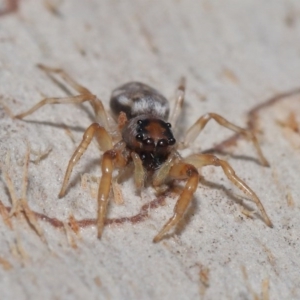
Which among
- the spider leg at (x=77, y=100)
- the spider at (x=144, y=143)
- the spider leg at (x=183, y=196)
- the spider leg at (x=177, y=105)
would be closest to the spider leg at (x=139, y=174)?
the spider at (x=144, y=143)

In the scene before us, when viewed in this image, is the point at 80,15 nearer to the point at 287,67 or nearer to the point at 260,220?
the point at 287,67

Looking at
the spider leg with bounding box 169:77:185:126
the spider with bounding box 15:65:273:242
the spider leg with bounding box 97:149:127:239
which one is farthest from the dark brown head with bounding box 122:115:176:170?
the spider leg with bounding box 169:77:185:126

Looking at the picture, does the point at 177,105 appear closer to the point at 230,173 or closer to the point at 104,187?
the point at 230,173

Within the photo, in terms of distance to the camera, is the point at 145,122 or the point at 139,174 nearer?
the point at 139,174

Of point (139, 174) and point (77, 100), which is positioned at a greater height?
point (77, 100)

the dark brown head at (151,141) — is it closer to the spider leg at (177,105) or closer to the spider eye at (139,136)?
the spider eye at (139,136)

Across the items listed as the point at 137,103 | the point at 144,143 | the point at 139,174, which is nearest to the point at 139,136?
the point at 144,143

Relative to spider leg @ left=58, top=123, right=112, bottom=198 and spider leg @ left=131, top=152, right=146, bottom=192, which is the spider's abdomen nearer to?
spider leg @ left=58, top=123, right=112, bottom=198
